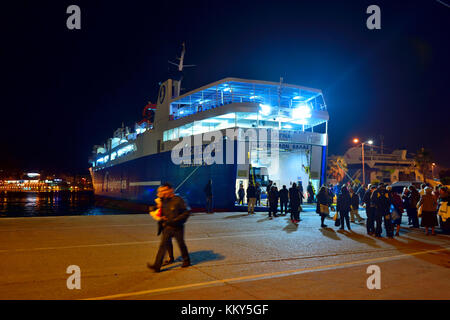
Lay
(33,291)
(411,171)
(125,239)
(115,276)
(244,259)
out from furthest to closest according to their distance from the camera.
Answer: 1. (411,171)
2. (125,239)
3. (244,259)
4. (115,276)
5. (33,291)

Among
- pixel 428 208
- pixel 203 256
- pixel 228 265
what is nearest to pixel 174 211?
pixel 228 265

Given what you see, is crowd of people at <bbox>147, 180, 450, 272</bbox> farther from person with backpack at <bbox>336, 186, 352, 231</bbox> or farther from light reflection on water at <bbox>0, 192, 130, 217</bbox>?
light reflection on water at <bbox>0, 192, 130, 217</bbox>

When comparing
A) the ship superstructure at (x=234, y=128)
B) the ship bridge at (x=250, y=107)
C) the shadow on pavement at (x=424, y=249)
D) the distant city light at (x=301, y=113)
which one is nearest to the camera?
the shadow on pavement at (x=424, y=249)

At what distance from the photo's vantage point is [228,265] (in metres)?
5.91

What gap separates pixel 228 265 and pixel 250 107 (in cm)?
1553

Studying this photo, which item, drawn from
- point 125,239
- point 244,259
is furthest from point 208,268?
point 125,239

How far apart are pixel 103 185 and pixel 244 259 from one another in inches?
1806

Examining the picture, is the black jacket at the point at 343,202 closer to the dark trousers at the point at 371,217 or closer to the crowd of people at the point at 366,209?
the crowd of people at the point at 366,209

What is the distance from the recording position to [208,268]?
5.67m

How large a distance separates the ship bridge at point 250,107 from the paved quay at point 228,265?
12.2 m

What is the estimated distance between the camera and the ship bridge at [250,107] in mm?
21156

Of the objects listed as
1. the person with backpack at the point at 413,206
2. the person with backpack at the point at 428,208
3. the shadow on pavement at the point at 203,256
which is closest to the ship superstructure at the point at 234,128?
the person with backpack at the point at 413,206

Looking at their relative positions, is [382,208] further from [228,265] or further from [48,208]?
[48,208]
